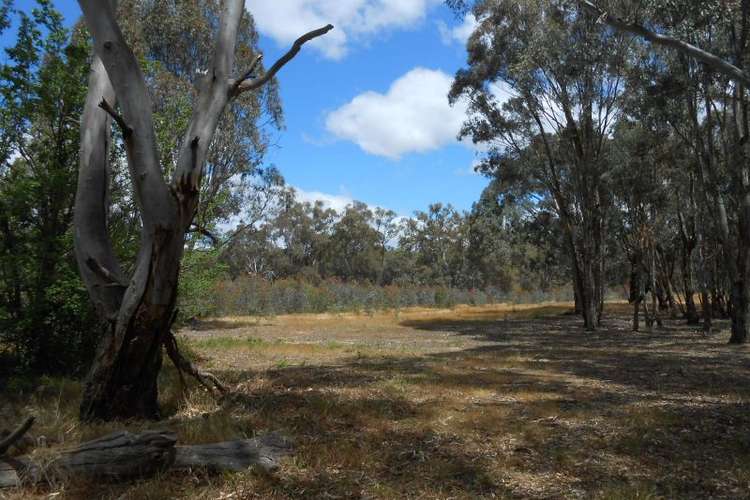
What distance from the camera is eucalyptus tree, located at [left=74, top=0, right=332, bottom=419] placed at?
494 cm

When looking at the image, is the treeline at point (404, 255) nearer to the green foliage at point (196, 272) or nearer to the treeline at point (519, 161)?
the treeline at point (519, 161)

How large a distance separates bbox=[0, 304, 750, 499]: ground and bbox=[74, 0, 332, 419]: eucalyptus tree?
0.47m

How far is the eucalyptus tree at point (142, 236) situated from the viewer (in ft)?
16.2

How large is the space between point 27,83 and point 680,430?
8319 mm

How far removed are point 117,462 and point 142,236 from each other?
212 cm

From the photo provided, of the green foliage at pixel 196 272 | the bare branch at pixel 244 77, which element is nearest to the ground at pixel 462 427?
the green foliage at pixel 196 272

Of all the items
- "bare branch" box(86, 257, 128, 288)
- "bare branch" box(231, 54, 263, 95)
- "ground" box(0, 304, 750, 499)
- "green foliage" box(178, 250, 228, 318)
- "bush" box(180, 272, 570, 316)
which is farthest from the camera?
"bush" box(180, 272, 570, 316)

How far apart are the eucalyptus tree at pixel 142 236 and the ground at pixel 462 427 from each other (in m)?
0.47

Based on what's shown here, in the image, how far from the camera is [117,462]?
366cm

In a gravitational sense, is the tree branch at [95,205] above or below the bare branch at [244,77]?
below

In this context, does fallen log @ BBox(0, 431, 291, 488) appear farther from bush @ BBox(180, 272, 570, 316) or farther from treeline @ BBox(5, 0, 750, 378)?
bush @ BBox(180, 272, 570, 316)

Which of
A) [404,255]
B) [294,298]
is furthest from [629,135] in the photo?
[404,255]

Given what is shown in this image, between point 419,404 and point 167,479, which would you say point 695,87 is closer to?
point 419,404

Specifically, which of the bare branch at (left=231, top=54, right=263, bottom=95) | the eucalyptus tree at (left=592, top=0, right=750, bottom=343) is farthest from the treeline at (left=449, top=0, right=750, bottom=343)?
the bare branch at (left=231, top=54, right=263, bottom=95)
